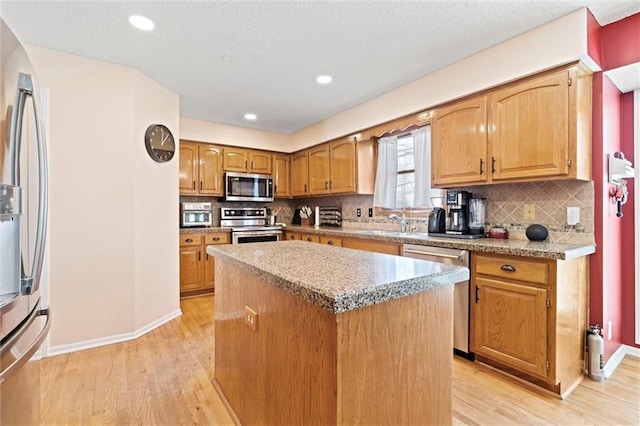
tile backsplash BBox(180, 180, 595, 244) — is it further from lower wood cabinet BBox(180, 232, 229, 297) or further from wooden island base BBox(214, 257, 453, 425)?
lower wood cabinet BBox(180, 232, 229, 297)

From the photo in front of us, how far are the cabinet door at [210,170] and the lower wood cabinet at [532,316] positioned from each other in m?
3.60

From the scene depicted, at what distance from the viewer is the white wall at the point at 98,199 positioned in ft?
8.42

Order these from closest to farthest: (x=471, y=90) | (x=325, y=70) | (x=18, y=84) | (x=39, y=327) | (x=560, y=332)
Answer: (x=18, y=84) < (x=39, y=327) < (x=560, y=332) < (x=471, y=90) < (x=325, y=70)

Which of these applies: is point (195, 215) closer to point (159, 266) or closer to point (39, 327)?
point (159, 266)

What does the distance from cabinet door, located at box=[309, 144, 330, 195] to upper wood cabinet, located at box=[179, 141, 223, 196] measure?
53.7 inches

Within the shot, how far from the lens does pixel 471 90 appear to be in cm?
266

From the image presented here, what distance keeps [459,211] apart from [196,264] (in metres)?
3.27

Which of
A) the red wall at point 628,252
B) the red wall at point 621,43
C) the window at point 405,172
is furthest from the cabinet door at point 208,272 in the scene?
the red wall at point 621,43

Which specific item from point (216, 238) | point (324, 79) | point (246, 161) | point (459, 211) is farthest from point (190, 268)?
point (459, 211)

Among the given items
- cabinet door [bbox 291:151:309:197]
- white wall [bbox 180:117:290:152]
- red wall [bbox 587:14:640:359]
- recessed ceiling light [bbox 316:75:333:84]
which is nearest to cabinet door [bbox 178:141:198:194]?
white wall [bbox 180:117:290:152]

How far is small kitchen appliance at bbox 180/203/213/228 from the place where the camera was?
432cm

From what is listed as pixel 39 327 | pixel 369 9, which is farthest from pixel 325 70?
pixel 39 327

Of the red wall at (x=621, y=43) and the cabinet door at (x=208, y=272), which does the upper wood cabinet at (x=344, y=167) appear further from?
the red wall at (x=621, y=43)

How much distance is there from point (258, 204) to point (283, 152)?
977 mm
